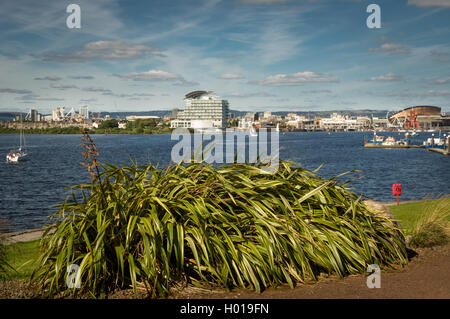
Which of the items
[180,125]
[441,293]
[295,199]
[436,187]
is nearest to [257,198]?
[295,199]

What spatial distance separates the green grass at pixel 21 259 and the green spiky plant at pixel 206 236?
697 mm

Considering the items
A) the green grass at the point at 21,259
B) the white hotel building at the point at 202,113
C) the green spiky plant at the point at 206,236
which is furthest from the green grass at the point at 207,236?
the white hotel building at the point at 202,113

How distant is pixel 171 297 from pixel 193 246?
64 centimetres

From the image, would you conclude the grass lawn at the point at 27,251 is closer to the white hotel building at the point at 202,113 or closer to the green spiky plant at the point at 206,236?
the green spiky plant at the point at 206,236

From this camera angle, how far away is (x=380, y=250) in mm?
6340

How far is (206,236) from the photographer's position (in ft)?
16.9

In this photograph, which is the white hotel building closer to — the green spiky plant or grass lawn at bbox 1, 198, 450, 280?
grass lawn at bbox 1, 198, 450, 280

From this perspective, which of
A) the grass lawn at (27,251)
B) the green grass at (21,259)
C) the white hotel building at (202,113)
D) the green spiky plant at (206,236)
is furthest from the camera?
the white hotel building at (202,113)

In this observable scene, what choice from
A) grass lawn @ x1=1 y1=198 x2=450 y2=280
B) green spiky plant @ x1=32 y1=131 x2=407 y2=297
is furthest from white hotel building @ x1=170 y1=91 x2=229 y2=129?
green spiky plant @ x1=32 y1=131 x2=407 y2=297

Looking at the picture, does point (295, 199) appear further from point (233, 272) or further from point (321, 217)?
point (233, 272)

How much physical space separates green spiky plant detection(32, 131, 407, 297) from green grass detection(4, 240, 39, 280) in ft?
2.29

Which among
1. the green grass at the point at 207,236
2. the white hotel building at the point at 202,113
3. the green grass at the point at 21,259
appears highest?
the white hotel building at the point at 202,113

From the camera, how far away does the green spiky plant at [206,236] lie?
4.95 metres

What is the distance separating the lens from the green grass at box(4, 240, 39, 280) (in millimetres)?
5863
